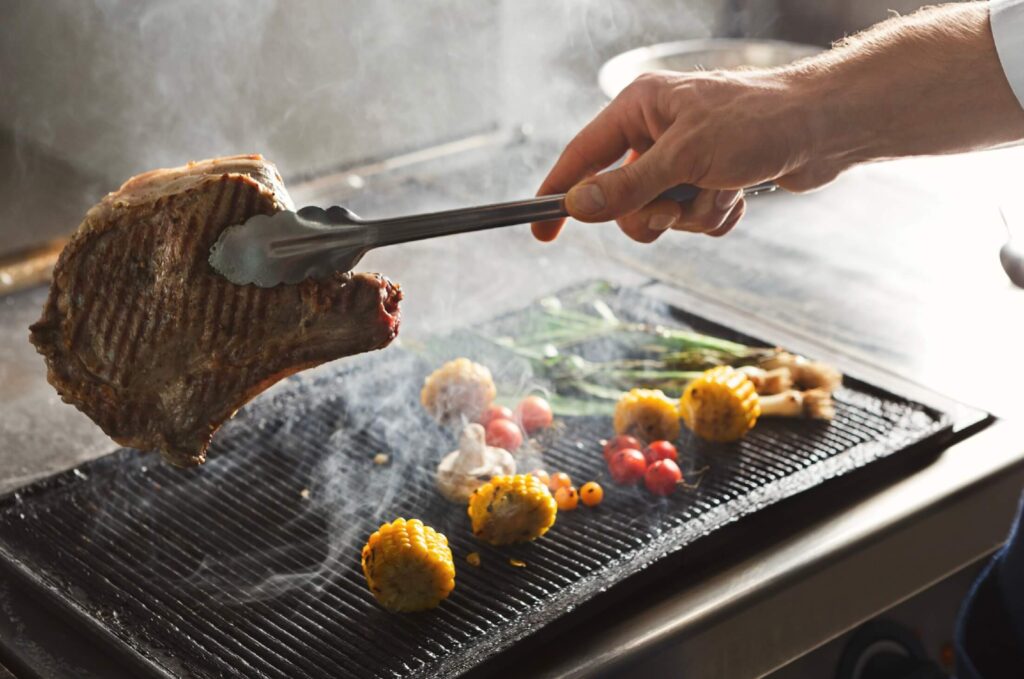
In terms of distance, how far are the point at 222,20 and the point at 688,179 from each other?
2.05 metres

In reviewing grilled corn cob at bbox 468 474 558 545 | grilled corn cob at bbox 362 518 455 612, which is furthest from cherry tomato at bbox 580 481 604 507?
grilled corn cob at bbox 362 518 455 612

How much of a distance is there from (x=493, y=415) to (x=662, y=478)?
18.9 inches

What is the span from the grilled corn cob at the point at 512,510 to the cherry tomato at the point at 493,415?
0.41m

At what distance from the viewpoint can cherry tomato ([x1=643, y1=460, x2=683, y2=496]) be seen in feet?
8.06

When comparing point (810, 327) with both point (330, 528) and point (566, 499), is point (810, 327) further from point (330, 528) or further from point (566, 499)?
point (330, 528)

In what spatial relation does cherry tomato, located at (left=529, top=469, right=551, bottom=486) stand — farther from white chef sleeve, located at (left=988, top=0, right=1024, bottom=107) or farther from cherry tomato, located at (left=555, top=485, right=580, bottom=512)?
white chef sleeve, located at (left=988, top=0, right=1024, bottom=107)

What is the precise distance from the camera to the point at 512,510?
2268 mm

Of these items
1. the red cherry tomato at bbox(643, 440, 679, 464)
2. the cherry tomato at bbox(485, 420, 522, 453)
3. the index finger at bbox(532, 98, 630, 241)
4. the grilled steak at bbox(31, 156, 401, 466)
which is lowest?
the red cherry tomato at bbox(643, 440, 679, 464)

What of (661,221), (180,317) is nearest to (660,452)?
(661,221)

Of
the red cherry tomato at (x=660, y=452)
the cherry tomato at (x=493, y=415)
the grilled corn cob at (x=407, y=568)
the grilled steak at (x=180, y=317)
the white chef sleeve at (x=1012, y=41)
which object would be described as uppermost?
the white chef sleeve at (x=1012, y=41)

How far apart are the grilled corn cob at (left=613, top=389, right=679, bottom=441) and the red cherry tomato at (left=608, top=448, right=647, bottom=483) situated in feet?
0.49

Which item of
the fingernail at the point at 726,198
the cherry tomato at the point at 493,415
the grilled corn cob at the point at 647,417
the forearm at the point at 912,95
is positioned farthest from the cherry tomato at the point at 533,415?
the forearm at the point at 912,95

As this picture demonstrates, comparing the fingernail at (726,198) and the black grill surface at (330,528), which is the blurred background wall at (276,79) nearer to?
the black grill surface at (330,528)

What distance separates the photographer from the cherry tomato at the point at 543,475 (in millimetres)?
2504
